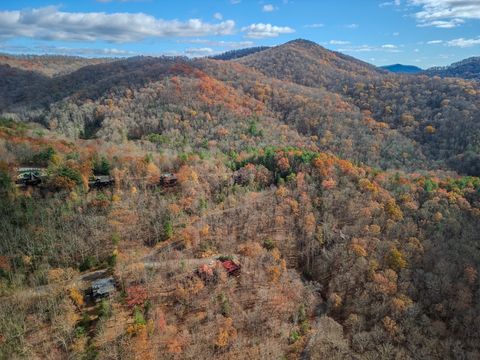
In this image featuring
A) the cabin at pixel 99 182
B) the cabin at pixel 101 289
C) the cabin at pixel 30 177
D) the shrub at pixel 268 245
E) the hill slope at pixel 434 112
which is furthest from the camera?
the hill slope at pixel 434 112

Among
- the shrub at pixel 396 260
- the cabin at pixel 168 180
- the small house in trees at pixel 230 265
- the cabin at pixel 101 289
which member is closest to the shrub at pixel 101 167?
the cabin at pixel 168 180

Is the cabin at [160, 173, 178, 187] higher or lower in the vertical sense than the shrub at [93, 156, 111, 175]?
lower

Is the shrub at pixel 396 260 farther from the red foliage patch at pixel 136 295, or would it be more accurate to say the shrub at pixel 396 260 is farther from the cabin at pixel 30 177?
the cabin at pixel 30 177

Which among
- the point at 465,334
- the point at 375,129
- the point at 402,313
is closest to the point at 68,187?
the point at 402,313

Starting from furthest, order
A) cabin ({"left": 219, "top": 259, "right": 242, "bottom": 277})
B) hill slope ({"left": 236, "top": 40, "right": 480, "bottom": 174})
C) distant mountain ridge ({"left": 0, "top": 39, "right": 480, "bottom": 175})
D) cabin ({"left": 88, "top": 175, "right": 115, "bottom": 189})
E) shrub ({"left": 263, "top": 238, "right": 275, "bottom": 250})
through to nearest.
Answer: hill slope ({"left": 236, "top": 40, "right": 480, "bottom": 174}), distant mountain ridge ({"left": 0, "top": 39, "right": 480, "bottom": 175}), cabin ({"left": 88, "top": 175, "right": 115, "bottom": 189}), shrub ({"left": 263, "top": 238, "right": 275, "bottom": 250}), cabin ({"left": 219, "top": 259, "right": 242, "bottom": 277})

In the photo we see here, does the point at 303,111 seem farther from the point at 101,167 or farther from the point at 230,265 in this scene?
the point at 230,265

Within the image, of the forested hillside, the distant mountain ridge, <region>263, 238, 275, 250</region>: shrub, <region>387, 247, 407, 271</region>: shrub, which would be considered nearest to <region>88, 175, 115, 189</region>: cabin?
the forested hillside

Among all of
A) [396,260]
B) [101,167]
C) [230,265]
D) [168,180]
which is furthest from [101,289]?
[396,260]

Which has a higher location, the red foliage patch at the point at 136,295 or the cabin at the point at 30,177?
the cabin at the point at 30,177

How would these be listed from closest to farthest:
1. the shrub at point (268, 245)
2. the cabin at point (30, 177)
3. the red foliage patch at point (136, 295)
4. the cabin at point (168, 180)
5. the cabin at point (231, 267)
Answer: the red foliage patch at point (136, 295), the cabin at point (231, 267), the cabin at point (30, 177), the shrub at point (268, 245), the cabin at point (168, 180)

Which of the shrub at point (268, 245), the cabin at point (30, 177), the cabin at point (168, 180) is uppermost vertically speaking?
the cabin at point (30, 177)

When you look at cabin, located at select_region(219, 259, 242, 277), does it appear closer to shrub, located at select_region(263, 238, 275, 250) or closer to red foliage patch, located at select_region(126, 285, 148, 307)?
shrub, located at select_region(263, 238, 275, 250)
